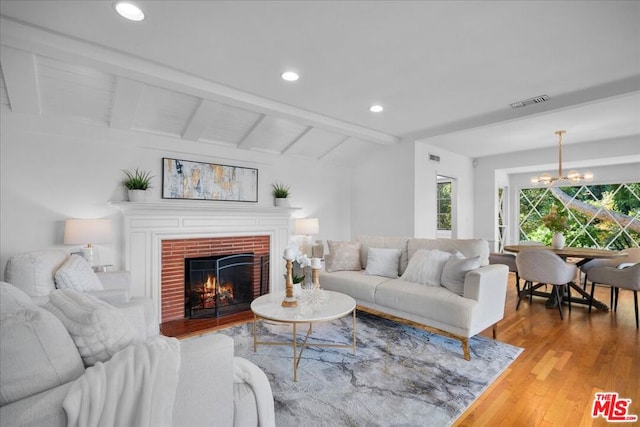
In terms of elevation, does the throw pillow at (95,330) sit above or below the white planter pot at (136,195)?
below

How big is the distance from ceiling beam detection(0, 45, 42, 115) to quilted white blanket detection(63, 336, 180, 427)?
2549 millimetres

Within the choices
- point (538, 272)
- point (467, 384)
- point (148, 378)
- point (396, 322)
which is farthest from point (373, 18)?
point (538, 272)

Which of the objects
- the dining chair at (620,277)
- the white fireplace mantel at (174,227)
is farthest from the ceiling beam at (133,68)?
the dining chair at (620,277)

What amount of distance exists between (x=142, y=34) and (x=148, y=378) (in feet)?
7.31

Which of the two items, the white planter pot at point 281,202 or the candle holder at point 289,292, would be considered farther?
the white planter pot at point 281,202

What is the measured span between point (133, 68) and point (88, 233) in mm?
1551

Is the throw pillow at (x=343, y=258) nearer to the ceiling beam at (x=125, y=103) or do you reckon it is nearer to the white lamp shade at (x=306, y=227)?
the white lamp shade at (x=306, y=227)

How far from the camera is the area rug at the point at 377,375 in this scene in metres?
1.86

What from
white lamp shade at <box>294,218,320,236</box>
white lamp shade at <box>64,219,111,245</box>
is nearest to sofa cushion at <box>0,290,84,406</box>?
white lamp shade at <box>64,219,111,245</box>

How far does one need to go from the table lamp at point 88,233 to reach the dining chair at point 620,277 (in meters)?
5.38

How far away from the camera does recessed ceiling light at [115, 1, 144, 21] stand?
6.20 feet

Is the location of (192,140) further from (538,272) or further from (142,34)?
(538,272)

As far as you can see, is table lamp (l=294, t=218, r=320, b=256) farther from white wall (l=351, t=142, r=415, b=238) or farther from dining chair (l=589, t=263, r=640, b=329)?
dining chair (l=589, t=263, r=640, b=329)

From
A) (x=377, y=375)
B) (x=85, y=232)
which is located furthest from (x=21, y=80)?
(x=377, y=375)
